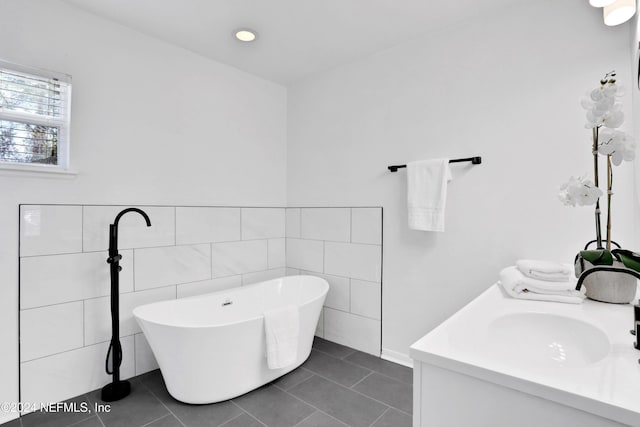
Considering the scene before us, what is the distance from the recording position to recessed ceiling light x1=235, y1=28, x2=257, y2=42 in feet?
7.63

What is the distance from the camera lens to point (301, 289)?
2.96 m

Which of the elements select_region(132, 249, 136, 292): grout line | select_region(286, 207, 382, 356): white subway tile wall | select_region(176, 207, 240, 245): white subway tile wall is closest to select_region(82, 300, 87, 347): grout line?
select_region(132, 249, 136, 292): grout line

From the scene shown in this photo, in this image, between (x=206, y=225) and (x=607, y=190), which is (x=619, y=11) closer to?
(x=607, y=190)

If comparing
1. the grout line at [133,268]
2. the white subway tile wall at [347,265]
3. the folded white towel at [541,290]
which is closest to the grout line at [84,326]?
the grout line at [133,268]

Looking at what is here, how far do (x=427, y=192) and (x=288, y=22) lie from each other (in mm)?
1492

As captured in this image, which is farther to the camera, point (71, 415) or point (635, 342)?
point (71, 415)

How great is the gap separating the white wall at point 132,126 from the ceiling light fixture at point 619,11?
2.48m

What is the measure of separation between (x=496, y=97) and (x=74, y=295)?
2.93m

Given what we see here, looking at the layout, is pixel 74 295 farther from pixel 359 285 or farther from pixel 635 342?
pixel 635 342

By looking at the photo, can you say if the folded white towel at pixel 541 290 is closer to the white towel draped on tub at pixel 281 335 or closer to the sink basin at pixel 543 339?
the sink basin at pixel 543 339

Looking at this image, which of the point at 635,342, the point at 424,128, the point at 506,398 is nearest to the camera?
the point at 506,398

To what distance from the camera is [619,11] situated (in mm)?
1579

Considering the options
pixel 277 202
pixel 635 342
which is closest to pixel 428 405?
pixel 635 342

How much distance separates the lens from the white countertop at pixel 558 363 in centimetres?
65
